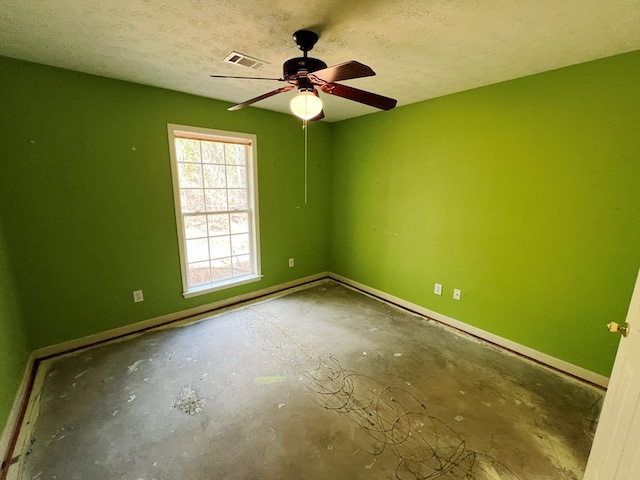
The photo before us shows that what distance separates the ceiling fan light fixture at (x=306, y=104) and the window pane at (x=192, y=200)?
1847mm

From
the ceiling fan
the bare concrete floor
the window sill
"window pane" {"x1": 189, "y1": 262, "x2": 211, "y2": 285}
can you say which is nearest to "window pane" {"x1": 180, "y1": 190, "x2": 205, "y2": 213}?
"window pane" {"x1": 189, "y1": 262, "x2": 211, "y2": 285}

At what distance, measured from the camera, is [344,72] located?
130 centimetres

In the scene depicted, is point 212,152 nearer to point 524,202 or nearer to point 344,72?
point 344,72

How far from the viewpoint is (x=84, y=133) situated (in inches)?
91.0

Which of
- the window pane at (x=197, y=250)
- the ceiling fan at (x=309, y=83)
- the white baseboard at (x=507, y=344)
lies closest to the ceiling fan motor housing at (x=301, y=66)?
the ceiling fan at (x=309, y=83)

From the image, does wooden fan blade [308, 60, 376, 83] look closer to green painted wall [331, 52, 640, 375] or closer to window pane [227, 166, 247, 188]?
green painted wall [331, 52, 640, 375]

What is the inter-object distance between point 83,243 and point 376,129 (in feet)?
10.7

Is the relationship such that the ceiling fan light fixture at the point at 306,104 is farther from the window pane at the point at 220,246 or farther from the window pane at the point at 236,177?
the window pane at the point at 220,246

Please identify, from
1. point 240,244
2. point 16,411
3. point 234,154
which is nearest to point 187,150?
point 234,154

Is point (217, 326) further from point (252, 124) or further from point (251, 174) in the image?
point (252, 124)

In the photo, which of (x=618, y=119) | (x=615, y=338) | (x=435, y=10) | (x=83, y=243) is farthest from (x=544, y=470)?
(x=83, y=243)

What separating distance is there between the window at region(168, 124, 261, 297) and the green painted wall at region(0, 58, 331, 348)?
0.10 m

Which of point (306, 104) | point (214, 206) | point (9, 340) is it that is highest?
point (306, 104)

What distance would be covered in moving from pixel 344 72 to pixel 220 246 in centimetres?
258
